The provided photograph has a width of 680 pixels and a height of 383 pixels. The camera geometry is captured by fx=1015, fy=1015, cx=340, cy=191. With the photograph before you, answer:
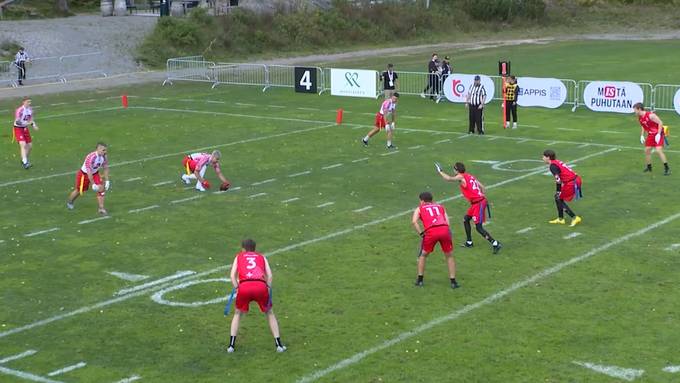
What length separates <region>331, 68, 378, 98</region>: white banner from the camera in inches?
1641

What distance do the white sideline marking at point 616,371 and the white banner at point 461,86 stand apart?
27351 millimetres

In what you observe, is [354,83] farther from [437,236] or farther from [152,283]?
[437,236]

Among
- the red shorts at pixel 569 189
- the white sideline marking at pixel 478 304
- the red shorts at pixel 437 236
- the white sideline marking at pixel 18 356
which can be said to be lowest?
the white sideline marking at pixel 18 356

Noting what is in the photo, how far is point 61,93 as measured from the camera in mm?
47188

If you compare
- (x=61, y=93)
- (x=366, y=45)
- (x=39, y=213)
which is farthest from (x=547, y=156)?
(x=366, y=45)

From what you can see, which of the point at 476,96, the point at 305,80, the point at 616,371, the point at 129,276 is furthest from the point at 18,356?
the point at 305,80

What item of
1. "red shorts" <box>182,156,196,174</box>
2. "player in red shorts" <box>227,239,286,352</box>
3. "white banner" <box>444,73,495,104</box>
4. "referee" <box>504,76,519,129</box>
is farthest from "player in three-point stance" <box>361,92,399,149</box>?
"player in red shorts" <box>227,239,286,352</box>

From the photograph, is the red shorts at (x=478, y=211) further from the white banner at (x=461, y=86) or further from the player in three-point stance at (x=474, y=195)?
the white banner at (x=461, y=86)

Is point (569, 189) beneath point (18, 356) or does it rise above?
above

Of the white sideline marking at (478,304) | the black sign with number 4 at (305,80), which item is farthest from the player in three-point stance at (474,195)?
the black sign with number 4 at (305,80)

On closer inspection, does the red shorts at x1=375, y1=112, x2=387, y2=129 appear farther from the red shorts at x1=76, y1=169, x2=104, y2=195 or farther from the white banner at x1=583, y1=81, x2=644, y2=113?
the white banner at x1=583, y1=81, x2=644, y2=113

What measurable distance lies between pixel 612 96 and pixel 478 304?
22569 millimetres

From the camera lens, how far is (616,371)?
12828mm

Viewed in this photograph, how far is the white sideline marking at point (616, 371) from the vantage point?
A: 12.6 m
